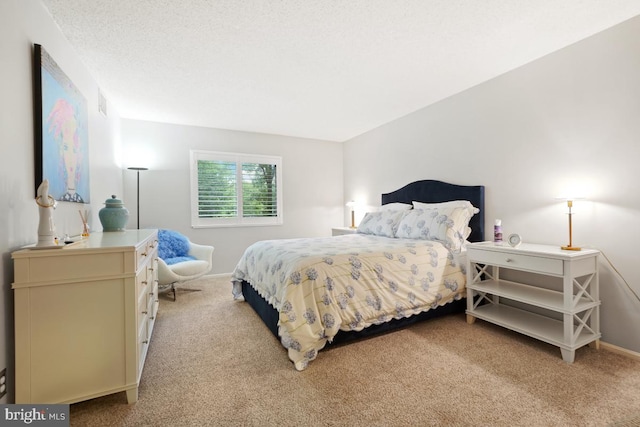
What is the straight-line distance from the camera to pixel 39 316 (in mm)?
1383

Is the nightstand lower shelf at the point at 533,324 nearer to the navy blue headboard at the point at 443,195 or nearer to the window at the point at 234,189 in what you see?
the navy blue headboard at the point at 443,195

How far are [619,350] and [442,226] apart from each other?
1.55m

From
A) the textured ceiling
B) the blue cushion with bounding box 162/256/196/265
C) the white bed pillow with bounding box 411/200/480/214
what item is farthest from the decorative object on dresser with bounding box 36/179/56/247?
the white bed pillow with bounding box 411/200/480/214

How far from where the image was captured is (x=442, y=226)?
2895 mm

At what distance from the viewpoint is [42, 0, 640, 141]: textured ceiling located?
192 centimetres

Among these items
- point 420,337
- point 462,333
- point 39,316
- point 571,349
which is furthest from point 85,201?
point 571,349

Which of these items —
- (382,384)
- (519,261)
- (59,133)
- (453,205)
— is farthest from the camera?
(453,205)

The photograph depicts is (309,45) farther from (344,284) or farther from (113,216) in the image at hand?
(113,216)

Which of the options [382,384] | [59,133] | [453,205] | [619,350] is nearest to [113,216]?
[59,133]

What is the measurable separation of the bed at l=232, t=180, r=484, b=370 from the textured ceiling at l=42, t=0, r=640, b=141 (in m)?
1.38

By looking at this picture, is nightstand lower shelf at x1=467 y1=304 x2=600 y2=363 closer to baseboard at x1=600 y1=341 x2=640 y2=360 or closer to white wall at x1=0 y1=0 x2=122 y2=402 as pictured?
baseboard at x1=600 y1=341 x2=640 y2=360

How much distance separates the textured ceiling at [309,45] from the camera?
75.8 inches

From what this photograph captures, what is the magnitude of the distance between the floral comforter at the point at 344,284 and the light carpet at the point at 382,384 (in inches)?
8.6

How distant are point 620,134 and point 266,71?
2989 mm
